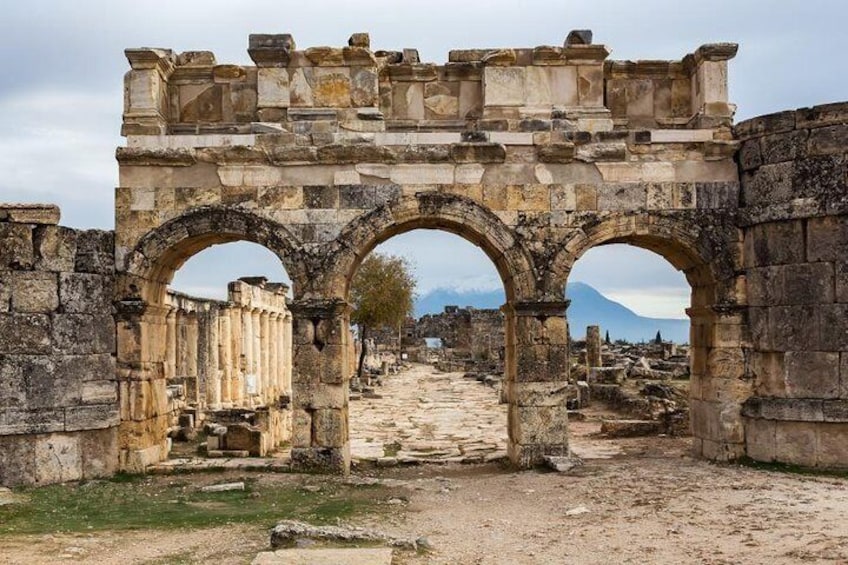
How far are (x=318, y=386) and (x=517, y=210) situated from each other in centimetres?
357

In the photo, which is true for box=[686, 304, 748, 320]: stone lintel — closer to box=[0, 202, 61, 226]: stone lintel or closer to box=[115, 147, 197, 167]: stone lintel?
box=[115, 147, 197, 167]: stone lintel

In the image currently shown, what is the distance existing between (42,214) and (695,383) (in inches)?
365

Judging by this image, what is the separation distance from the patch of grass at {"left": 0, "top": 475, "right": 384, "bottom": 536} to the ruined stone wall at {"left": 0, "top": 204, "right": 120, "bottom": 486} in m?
0.43

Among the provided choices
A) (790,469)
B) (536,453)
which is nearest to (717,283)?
(790,469)

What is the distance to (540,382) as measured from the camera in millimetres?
11484

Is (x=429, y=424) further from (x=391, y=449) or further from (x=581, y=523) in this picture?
(x=581, y=523)

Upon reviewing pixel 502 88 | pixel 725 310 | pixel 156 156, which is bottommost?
pixel 725 310

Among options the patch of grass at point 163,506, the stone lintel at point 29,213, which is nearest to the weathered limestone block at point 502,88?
the patch of grass at point 163,506

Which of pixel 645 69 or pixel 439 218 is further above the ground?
pixel 645 69

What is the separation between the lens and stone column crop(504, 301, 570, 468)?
11461 millimetres

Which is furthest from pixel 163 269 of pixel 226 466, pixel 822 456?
pixel 822 456

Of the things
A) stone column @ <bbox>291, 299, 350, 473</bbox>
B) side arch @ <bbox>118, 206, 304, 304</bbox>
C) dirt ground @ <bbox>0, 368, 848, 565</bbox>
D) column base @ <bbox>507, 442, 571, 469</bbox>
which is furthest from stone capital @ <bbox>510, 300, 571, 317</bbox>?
side arch @ <bbox>118, 206, 304, 304</bbox>

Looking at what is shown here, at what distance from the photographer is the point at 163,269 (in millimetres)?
12125

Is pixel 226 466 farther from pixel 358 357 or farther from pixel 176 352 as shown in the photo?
pixel 358 357
